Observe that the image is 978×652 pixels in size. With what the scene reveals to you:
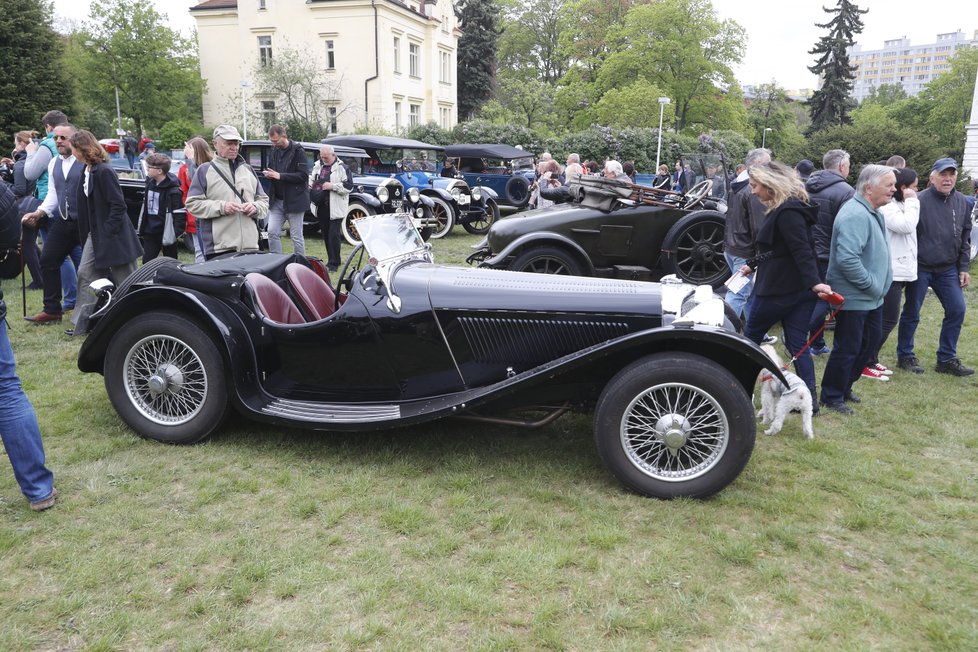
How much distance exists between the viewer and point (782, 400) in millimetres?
4234

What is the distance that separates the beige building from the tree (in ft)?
41.9

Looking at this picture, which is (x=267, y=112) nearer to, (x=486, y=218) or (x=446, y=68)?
(x=446, y=68)

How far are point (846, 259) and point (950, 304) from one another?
2.28 meters

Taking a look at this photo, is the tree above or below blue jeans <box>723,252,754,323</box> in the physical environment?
above

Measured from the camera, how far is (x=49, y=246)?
22.3ft

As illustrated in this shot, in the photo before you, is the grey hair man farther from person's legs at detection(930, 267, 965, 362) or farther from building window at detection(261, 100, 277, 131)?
building window at detection(261, 100, 277, 131)

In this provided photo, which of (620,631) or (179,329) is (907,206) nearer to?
(620,631)

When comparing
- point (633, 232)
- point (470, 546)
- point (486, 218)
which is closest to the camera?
point (470, 546)

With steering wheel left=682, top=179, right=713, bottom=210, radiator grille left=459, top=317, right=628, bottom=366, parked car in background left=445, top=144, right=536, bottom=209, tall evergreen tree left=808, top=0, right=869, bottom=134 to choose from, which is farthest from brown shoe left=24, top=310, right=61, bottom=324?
tall evergreen tree left=808, top=0, right=869, bottom=134

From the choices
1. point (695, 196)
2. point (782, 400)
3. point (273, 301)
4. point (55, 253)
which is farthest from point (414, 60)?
point (782, 400)

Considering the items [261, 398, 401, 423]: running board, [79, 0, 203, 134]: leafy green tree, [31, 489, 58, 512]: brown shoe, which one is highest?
[79, 0, 203, 134]: leafy green tree

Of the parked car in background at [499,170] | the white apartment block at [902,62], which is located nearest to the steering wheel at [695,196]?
the parked car in background at [499,170]

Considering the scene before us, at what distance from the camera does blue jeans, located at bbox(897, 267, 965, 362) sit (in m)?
6.16

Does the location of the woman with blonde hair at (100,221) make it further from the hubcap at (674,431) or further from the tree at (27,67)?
the tree at (27,67)
